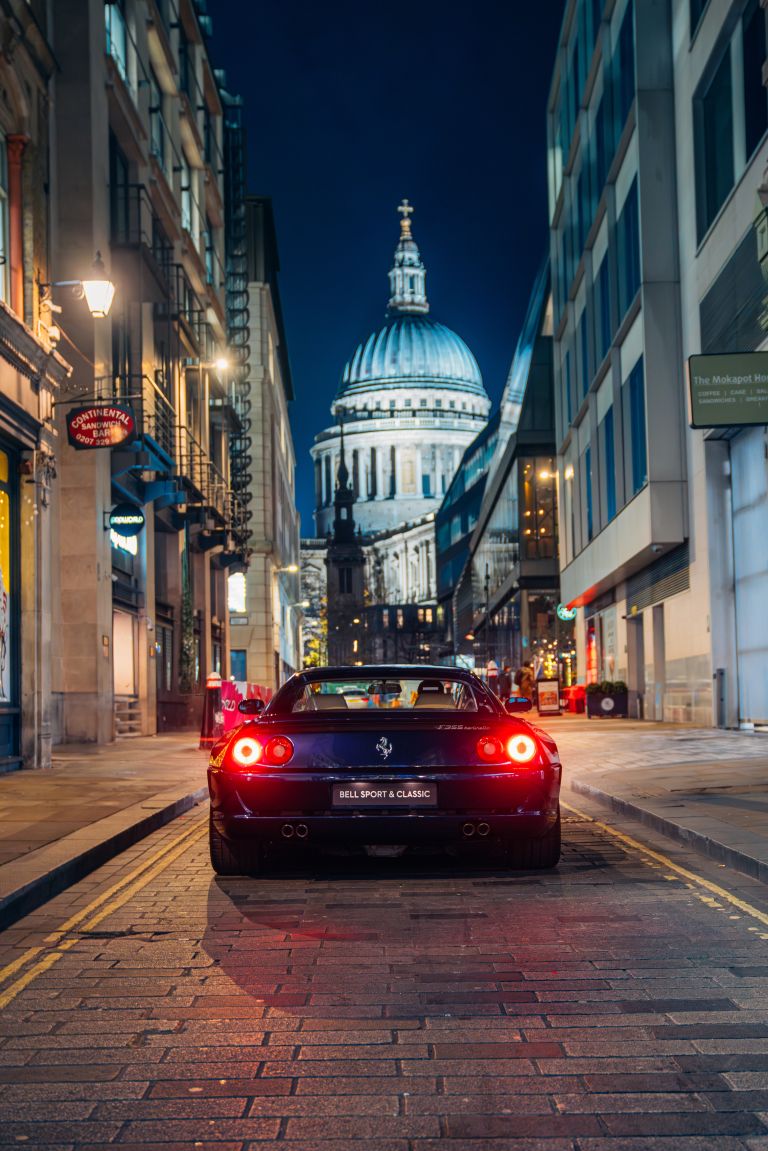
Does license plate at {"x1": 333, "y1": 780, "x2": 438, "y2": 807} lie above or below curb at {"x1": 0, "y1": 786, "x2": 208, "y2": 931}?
above

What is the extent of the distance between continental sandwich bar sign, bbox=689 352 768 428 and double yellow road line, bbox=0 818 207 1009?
7.95 m

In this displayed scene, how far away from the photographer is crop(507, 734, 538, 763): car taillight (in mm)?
8391

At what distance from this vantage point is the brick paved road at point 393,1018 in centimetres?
407

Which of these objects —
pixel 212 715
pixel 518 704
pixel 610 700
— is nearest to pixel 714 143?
pixel 212 715

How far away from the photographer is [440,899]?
8055mm

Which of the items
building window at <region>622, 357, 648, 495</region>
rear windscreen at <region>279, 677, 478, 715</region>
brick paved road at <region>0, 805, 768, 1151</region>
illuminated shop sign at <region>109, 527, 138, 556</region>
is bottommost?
brick paved road at <region>0, 805, 768, 1151</region>

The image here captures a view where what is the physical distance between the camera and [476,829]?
824cm

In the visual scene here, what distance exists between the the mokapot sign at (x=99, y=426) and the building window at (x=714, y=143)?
1230 centimetres

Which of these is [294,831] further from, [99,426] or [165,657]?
[165,657]

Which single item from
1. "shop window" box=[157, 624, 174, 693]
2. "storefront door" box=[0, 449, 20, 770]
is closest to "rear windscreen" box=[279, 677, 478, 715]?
"storefront door" box=[0, 449, 20, 770]

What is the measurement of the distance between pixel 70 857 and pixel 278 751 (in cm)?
176

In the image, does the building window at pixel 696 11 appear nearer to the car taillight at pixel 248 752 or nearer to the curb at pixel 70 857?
the curb at pixel 70 857

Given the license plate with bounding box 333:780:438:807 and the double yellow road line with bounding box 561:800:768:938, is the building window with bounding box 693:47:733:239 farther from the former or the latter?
the license plate with bounding box 333:780:438:807

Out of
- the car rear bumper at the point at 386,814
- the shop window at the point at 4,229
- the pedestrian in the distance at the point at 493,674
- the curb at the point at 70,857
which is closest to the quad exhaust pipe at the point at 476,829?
the car rear bumper at the point at 386,814
